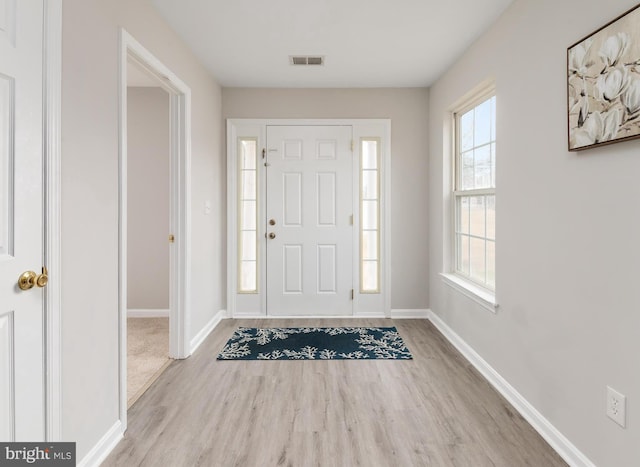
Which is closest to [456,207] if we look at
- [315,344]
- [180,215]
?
[315,344]

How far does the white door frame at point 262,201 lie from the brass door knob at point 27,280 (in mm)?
2698

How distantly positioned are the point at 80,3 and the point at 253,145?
249 cm

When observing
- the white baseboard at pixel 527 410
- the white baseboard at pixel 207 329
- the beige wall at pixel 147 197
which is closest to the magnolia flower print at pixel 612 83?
the white baseboard at pixel 527 410

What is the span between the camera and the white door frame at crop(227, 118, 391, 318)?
4.07 metres

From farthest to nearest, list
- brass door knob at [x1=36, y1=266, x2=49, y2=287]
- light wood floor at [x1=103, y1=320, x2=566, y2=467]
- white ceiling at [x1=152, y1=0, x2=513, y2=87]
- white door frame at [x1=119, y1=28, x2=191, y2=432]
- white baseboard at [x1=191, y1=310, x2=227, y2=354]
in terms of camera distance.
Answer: white baseboard at [x1=191, y1=310, x2=227, y2=354]
white door frame at [x1=119, y1=28, x2=191, y2=432]
white ceiling at [x1=152, y1=0, x2=513, y2=87]
light wood floor at [x1=103, y1=320, x2=566, y2=467]
brass door knob at [x1=36, y1=266, x2=49, y2=287]

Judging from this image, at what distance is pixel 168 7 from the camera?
244 centimetres

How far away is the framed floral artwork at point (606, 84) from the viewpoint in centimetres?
143

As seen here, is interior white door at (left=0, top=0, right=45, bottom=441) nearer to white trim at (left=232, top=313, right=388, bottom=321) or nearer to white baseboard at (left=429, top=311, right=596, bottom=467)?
white baseboard at (left=429, top=311, right=596, bottom=467)

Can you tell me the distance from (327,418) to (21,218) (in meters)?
1.76

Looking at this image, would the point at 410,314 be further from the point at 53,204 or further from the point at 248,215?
the point at 53,204

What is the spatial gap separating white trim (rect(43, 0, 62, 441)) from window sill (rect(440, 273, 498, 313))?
2488mm

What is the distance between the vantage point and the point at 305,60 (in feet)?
10.8

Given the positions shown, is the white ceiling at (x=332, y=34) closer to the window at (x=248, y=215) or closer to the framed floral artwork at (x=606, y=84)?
the window at (x=248, y=215)

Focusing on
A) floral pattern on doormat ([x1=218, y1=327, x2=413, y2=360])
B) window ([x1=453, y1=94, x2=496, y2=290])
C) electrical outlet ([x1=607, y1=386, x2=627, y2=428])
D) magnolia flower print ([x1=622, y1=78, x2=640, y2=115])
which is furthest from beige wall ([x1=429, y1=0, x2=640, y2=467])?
floral pattern on doormat ([x1=218, y1=327, x2=413, y2=360])
